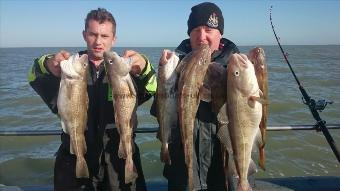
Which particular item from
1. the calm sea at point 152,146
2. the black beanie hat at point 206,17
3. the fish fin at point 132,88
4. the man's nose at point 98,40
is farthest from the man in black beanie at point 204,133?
the calm sea at point 152,146

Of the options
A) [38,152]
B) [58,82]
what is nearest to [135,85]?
[58,82]

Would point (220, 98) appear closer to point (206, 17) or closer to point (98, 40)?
point (206, 17)

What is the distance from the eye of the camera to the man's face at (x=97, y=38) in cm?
408

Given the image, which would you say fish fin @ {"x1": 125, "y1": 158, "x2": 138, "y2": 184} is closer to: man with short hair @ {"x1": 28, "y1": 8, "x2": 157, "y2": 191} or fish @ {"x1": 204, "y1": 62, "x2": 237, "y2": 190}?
man with short hair @ {"x1": 28, "y1": 8, "x2": 157, "y2": 191}

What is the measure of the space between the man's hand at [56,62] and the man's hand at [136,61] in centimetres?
60

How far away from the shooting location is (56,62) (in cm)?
376

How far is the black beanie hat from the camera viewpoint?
3.97 metres

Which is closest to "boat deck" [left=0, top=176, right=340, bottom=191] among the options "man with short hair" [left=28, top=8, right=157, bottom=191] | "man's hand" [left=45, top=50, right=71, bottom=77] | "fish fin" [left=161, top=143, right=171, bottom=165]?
"man with short hair" [left=28, top=8, right=157, bottom=191]

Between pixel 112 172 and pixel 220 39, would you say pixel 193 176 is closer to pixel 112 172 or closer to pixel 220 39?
pixel 112 172

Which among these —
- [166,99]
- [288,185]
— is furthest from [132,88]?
[288,185]

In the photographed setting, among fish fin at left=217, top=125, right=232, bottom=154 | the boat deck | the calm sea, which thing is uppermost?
fish fin at left=217, top=125, right=232, bottom=154

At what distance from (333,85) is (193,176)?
21979 mm

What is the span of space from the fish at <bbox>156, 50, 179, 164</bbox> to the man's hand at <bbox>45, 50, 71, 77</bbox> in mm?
1018

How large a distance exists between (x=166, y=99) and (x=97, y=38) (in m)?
1.17
